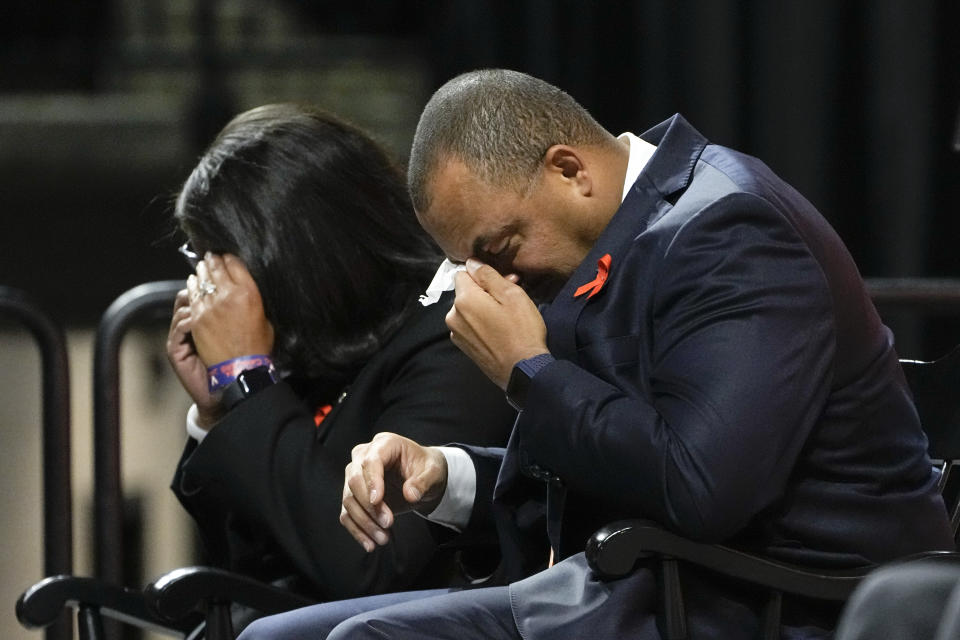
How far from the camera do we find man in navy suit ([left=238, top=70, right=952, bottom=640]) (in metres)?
1.71

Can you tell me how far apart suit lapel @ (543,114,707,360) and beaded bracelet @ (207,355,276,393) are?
630 mm

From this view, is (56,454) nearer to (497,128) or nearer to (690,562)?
(497,128)

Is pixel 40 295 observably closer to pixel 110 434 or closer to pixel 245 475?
A: pixel 110 434

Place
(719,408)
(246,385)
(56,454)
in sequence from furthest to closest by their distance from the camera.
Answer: (56,454) → (246,385) → (719,408)

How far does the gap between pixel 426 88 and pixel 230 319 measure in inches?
361

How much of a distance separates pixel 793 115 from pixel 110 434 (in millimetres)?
1824

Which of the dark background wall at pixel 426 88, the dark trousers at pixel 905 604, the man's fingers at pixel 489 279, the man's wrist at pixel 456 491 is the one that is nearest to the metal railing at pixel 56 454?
the dark background wall at pixel 426 88

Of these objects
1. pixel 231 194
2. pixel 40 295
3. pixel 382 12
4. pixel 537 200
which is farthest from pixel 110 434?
pixel 382 12

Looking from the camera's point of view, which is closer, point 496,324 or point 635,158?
point 496,324

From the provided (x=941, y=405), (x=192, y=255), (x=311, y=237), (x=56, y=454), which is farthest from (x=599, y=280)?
(x=56, y=454)

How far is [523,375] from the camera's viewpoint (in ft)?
5.91

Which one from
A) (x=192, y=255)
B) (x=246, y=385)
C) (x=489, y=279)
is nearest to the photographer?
(x=489, y=279)

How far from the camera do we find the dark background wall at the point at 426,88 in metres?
3.71

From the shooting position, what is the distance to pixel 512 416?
2.33 metres
